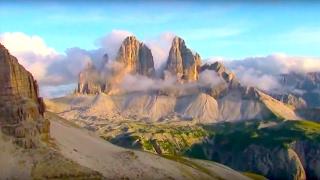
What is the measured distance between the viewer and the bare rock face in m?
167

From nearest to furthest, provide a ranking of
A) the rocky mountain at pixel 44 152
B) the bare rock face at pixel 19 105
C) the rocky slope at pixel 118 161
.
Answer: the rocky mountain at pixel 44 152 < the rocky slope at pixel 118 161 < the bare rock face at pixel 19 105

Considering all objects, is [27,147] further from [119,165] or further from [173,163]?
[173,163]

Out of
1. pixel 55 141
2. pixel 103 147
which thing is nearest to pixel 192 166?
pixel 103 147

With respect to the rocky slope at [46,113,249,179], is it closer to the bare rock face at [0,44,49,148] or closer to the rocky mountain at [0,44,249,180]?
the rocky mountain at [0,44,249,180]

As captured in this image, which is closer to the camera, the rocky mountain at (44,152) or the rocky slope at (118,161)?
the rocky mountain at (44,152)

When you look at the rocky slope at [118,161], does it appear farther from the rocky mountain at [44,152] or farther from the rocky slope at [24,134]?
the rocky slope at [24,134]

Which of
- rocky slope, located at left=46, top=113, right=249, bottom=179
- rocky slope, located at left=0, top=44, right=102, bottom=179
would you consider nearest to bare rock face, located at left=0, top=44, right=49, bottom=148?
rocky slope, located at left=0, top=44, right=102, bottom=179

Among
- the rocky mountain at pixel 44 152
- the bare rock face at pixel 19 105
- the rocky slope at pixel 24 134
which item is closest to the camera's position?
the rocky slope at pixel 24 134

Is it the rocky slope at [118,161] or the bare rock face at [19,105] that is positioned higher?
the bare rock face at [19,105]

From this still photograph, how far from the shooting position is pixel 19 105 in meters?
172

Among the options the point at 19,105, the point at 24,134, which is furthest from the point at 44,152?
the point at 19,105

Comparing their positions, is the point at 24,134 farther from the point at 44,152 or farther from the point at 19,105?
the point at 44,152

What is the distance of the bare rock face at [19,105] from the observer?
167 m

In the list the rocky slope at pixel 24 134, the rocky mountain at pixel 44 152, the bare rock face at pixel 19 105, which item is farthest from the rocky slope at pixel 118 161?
the bare rock face at pixel 19 105
